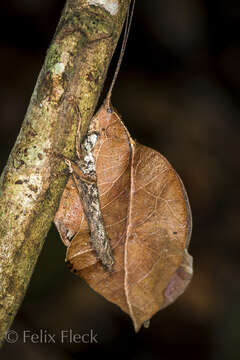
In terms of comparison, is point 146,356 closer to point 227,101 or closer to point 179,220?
point 179,220

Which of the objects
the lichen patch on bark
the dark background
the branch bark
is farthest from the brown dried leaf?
the dark background

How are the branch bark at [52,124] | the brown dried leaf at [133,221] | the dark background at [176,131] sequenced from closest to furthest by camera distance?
1. the branch bark at [52,124]
2. the brown dried leaf at [133,221]
3. the dark background at [176,131]

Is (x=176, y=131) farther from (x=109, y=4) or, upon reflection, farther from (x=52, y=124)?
(x=52, y=124)

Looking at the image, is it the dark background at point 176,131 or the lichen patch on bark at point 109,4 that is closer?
the lichen patch on bark at point 109,4

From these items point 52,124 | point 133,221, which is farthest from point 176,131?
point 52,124

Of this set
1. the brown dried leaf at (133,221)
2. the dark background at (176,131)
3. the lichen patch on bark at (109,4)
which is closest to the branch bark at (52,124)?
the lichen patch on bark at (109,4)

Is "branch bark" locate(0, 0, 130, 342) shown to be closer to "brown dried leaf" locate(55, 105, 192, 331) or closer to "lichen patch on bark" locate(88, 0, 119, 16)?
"lichen patch on bark" locate(88, 0, 119, 16)

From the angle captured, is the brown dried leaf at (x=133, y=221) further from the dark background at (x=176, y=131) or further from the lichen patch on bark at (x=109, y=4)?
the dark background at (x=176, y=131)
